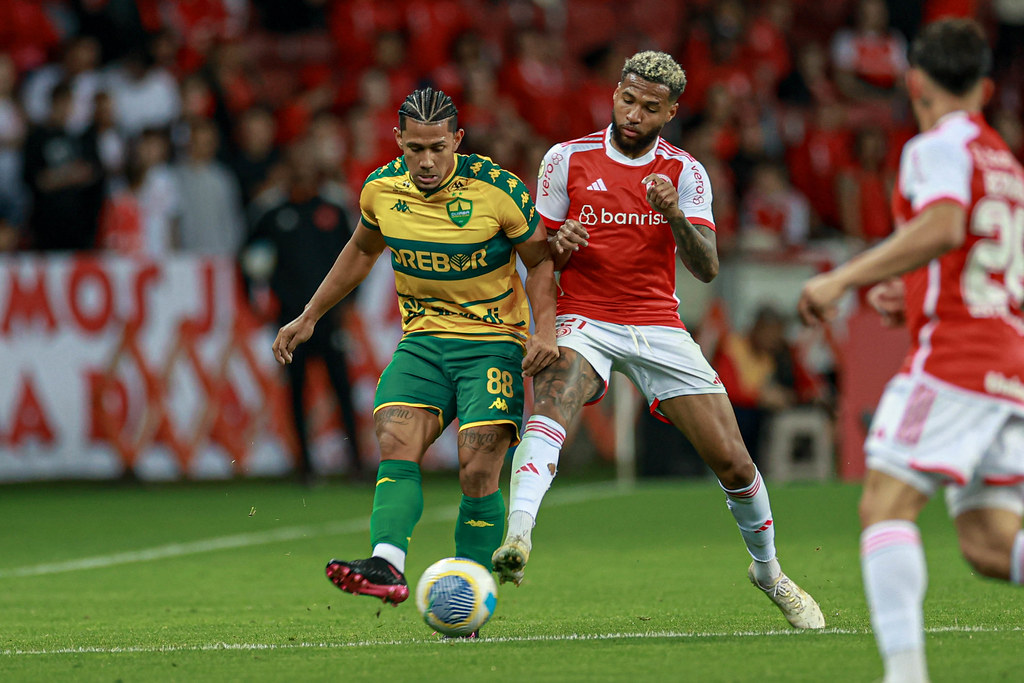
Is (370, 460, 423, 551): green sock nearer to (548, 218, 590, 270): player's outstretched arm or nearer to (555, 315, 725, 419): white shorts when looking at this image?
(555, 315, 725, 419): white shorts

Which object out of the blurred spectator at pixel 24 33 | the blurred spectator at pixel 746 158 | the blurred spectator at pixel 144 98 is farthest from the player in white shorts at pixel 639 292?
the blurred spectator at pixel 24 33

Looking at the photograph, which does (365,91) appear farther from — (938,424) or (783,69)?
(938,424)

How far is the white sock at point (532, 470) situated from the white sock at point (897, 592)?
180 centimetres

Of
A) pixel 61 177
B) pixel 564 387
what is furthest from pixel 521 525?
pixel 61 177

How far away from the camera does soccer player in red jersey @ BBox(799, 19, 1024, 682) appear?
4.29 m

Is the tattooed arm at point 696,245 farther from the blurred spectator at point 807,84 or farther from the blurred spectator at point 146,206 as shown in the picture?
the blurred spectator at point 807,84

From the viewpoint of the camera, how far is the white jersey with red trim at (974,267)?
4391 mm

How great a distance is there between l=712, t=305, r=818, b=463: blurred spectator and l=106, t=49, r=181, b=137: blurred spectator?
6121 mm

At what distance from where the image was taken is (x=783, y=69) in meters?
18.4

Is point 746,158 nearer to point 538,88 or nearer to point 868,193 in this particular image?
point 868,193

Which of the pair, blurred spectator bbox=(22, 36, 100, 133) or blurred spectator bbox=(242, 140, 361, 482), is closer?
blurred spectator bbox=(242, 140, 361, 482)

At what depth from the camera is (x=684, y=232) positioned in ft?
20.8

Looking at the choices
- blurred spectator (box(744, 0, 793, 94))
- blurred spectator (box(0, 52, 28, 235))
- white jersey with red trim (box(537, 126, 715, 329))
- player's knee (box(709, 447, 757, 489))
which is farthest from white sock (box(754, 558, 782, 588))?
blurred spectator (box(744, 0, 793, 94))

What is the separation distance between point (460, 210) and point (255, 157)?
28.7 feet
